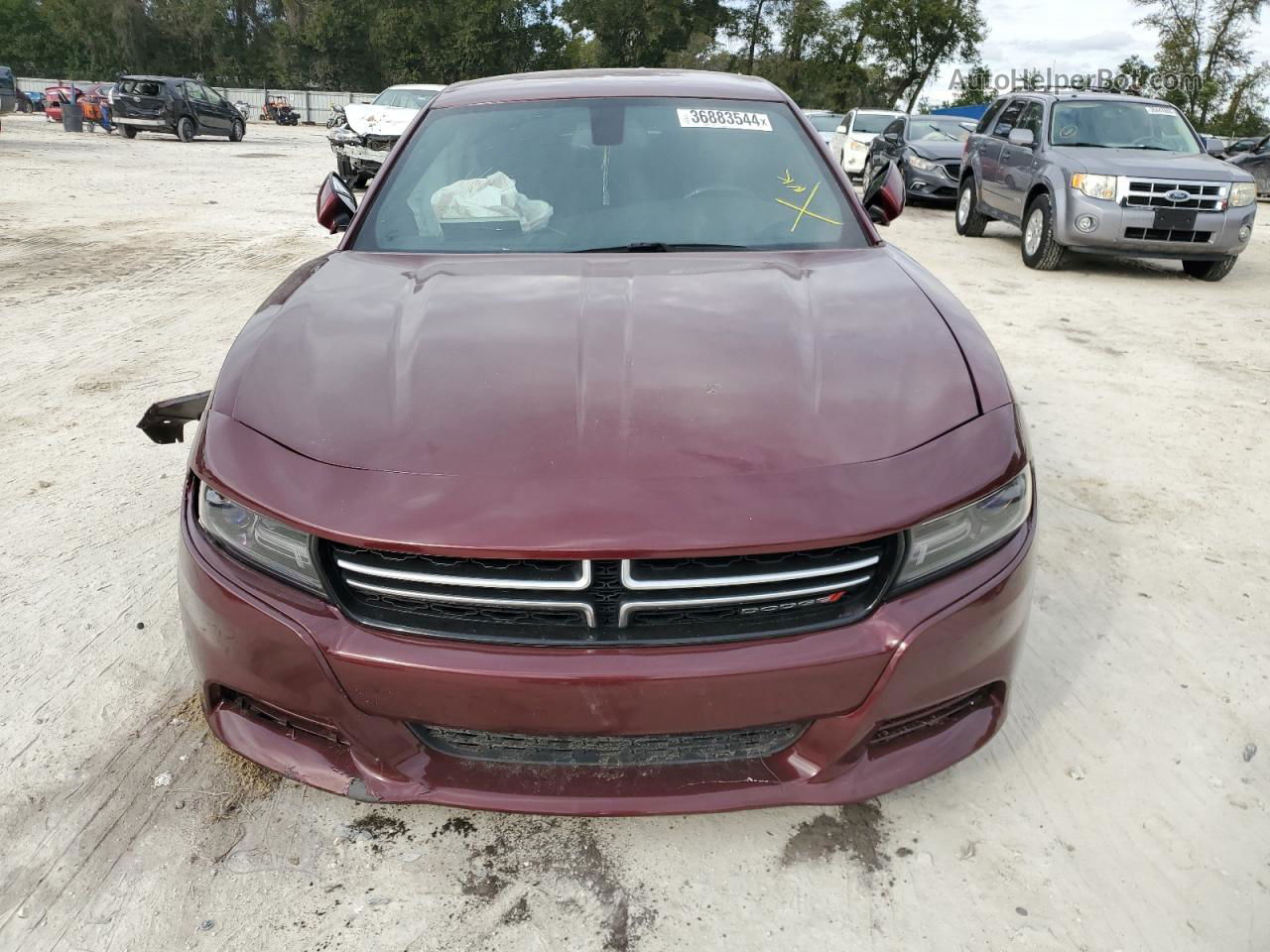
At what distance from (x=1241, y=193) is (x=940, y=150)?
6.41 metres

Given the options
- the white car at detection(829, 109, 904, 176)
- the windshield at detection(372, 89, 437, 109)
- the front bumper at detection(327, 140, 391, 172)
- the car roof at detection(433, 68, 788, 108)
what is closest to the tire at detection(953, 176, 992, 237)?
the white car at detection(829, 109, 904, 176)

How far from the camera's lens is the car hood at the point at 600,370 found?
174cm

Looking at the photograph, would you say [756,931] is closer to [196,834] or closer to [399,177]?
[196,834]

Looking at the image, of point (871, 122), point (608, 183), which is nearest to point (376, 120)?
point (871, 122)

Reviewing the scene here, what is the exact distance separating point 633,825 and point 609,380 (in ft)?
3.09

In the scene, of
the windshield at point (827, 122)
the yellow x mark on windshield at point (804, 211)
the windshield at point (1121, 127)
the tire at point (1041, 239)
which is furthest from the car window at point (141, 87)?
the yellow x mark on windshield at point (804, 211)

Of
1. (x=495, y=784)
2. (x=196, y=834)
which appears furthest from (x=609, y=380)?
(x=196, y=834)

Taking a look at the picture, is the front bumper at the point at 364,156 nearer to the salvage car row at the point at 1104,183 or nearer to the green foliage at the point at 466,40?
the salvage car row at the point at 1104,183

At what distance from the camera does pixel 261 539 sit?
176 centimetres

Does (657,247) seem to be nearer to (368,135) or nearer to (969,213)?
(969,213)

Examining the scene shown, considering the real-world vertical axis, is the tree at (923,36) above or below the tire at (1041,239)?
above

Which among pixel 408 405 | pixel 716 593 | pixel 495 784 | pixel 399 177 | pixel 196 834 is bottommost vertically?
pixel 196 834

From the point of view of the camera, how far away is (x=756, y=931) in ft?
5.89

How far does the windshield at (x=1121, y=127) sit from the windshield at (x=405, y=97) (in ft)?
34.5
